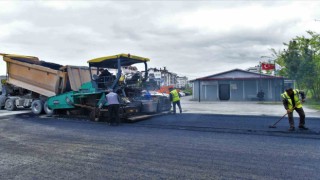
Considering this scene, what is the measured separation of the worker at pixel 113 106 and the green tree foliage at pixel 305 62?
2347 cm

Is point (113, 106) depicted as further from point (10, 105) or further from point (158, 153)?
point (10, 105)

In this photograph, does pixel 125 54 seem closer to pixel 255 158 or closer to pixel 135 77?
pixel 135 77

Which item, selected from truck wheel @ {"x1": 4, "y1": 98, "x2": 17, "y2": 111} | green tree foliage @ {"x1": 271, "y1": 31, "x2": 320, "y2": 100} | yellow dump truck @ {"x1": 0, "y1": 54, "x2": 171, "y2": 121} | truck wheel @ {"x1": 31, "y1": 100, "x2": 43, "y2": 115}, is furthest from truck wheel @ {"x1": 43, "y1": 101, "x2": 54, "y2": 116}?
green tree foliage @ {"x1": 271, "y1": 31, "x2": 320, "y2": 100}

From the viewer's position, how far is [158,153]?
5.88 metres

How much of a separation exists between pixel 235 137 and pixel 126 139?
2.89m

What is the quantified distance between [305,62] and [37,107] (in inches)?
984

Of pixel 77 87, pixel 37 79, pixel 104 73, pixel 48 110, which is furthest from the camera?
pixel 37 79

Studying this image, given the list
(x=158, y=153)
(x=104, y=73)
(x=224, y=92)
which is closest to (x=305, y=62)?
(x=224, y=92)

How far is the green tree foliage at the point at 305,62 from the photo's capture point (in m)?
27.8

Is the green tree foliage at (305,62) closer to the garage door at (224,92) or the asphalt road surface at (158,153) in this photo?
the garage door at (224,92)

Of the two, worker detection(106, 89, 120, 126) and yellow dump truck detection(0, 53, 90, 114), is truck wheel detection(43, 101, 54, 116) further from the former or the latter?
worker detection(106, 89, 120, 126)

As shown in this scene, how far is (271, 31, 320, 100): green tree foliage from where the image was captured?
2778cm

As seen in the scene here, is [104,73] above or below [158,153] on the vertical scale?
above

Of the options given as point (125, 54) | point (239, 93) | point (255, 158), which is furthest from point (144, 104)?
point (239, 93)
